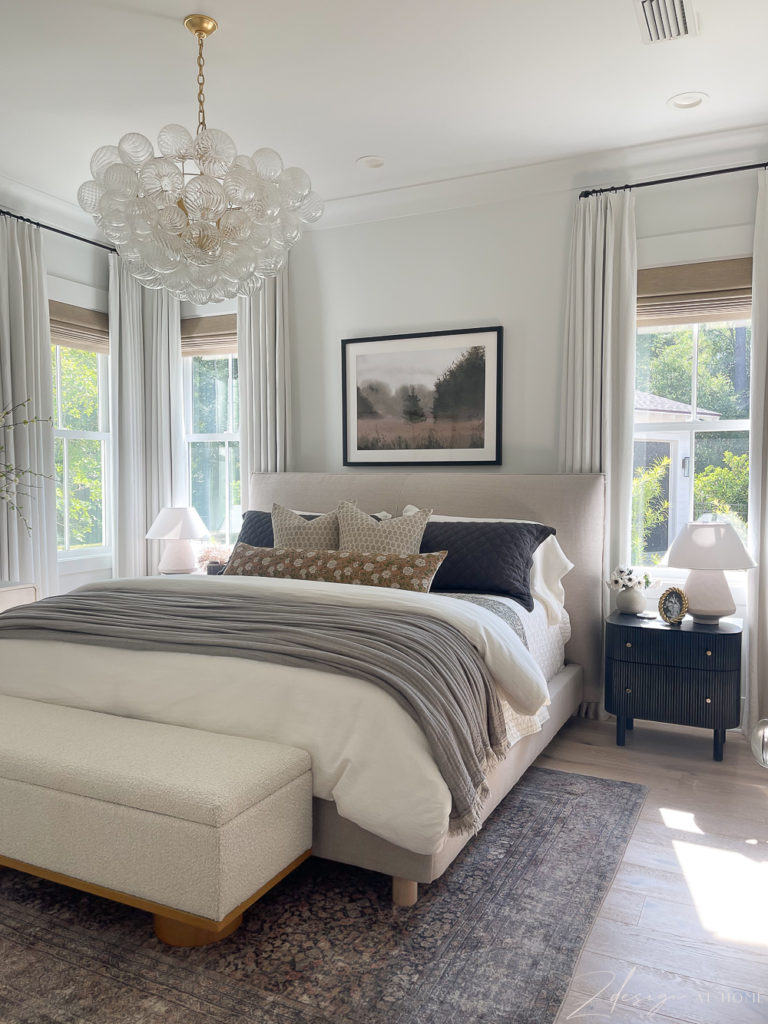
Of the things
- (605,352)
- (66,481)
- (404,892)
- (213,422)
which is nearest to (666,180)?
(605,352)

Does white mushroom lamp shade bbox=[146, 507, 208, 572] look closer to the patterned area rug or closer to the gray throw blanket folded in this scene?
the gray throw blanket folded

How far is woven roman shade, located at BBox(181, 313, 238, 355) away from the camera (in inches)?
202

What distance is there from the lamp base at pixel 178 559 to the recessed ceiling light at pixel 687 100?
354 centimetres

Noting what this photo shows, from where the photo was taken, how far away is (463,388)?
4.37 m

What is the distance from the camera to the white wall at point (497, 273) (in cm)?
384

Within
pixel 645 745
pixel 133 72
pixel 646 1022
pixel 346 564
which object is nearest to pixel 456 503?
pixel 346 564

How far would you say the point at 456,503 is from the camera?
13.7 ft

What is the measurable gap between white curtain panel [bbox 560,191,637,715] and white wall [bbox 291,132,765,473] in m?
0.12

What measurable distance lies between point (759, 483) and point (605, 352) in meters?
0.97

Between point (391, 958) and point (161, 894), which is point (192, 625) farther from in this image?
point (391, 958)

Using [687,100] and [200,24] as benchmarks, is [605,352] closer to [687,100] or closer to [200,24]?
[687,100]

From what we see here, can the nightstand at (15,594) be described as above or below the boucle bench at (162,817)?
above

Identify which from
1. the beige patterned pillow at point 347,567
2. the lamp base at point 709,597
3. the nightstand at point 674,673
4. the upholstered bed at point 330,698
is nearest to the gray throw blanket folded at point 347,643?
the upholstered bed at point 330,698

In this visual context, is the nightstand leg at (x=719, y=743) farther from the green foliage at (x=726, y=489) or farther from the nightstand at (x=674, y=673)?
the green foliage at (x=726, y=489)
